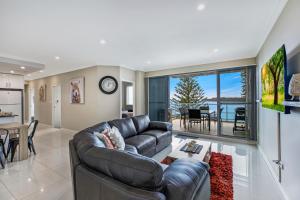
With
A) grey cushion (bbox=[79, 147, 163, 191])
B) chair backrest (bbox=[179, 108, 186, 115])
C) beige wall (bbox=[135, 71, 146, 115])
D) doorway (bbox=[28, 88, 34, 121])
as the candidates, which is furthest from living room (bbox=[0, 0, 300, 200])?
doorway (bbox=[28, 88, 34, 121])

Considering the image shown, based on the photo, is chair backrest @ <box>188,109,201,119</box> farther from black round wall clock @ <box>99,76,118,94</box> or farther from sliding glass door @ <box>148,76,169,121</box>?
black round wall clock @ <box>99,76,118,94</box>

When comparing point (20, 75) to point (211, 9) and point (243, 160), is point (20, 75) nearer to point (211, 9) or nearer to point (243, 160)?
point (211, 9)

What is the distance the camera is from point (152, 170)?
104cm

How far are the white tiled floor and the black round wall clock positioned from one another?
7.75 ft

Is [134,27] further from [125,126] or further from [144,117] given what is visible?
[144,117]

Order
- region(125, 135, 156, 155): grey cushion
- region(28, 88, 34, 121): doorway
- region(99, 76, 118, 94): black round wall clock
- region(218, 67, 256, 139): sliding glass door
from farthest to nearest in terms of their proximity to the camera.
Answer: region(28, 88, 34, 121): doorway, region(99, 76, 118, 94): black round wall clock, region(218, 67, 256, 139): sliding glass door, region(125, 135, 156, 155): grey cushion

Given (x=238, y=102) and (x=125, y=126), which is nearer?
(x=125, y=126)

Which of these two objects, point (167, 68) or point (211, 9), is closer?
→ point (211, 9)

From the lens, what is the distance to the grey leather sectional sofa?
3.42 feet

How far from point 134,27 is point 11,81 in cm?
601

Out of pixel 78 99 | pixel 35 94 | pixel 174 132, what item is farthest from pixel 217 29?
pixel 35 94

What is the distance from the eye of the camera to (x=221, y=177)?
2.40 meters

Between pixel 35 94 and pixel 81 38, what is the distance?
7.36 metres

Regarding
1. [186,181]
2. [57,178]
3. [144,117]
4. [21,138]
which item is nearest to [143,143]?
[144,117]
